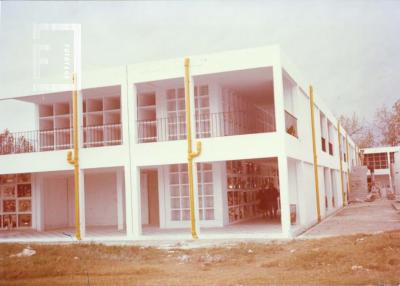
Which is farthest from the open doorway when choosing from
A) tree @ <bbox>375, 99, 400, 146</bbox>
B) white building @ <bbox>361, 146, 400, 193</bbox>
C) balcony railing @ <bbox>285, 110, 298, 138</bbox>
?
white building @ <bbox>361, 146, 400, 193</bbox>

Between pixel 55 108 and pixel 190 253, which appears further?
pixel 55 108

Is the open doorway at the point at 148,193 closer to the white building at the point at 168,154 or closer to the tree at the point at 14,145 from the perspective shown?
the white building at the point at 168,154

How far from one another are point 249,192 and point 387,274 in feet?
37.3

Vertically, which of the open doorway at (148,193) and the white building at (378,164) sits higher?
the white building at (378,164)

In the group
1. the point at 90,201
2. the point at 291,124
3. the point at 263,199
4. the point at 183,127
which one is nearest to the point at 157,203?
the point at 90,201

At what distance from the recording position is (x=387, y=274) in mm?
8086

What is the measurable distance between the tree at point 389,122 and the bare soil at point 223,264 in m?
5.43

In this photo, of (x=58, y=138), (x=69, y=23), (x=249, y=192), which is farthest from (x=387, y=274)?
(x=58, y=138)

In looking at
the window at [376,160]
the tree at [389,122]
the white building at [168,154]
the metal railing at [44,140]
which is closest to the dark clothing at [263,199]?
the white building at [168,154]

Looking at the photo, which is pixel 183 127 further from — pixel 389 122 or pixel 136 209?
pixel 389 122

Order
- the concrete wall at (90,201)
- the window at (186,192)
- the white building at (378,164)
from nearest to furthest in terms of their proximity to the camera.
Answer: the window at (186,192), the concrete wall at (90,201), the white building at (378,164)

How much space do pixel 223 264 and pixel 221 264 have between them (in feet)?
0.13

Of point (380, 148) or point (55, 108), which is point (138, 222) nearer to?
point (55, 108)

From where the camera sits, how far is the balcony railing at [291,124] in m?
15.5
